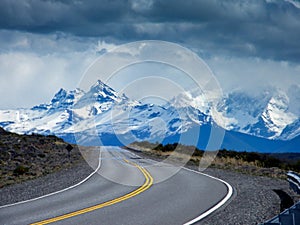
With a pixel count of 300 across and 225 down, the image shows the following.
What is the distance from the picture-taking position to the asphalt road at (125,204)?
12.0 meters

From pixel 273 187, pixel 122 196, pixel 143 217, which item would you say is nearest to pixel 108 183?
pixel 122 196

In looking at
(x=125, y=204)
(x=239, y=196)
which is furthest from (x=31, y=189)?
(x=239, y=196)

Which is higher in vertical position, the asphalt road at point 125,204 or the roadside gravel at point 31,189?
the asphalt road at point 125,204

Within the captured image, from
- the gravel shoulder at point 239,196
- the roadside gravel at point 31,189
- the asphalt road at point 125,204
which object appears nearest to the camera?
the asphalt road at point 125,204

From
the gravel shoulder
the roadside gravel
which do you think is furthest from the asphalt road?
the roadside gravel

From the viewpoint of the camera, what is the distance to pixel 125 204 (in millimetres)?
14375

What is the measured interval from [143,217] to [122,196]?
412 cm

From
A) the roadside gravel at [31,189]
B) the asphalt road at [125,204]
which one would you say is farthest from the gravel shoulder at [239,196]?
the asphalt road at [125,204]

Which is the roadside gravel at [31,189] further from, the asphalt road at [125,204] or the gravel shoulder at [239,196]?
the asphalt road at [125,204]

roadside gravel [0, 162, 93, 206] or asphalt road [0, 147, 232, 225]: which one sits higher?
asphalt road [0, 147, 232, 225]

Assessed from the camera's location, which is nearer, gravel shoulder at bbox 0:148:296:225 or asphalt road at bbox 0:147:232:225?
asphalt road at bbox 0:147:232:225

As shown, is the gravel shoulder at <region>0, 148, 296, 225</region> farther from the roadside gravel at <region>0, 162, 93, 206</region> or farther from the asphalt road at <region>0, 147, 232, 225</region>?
the asphalt road at <region>0, 147, 232, 225</region>

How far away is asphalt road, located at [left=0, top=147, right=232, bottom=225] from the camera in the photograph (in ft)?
39.3

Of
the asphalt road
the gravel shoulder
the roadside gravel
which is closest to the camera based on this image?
the asphalt road
